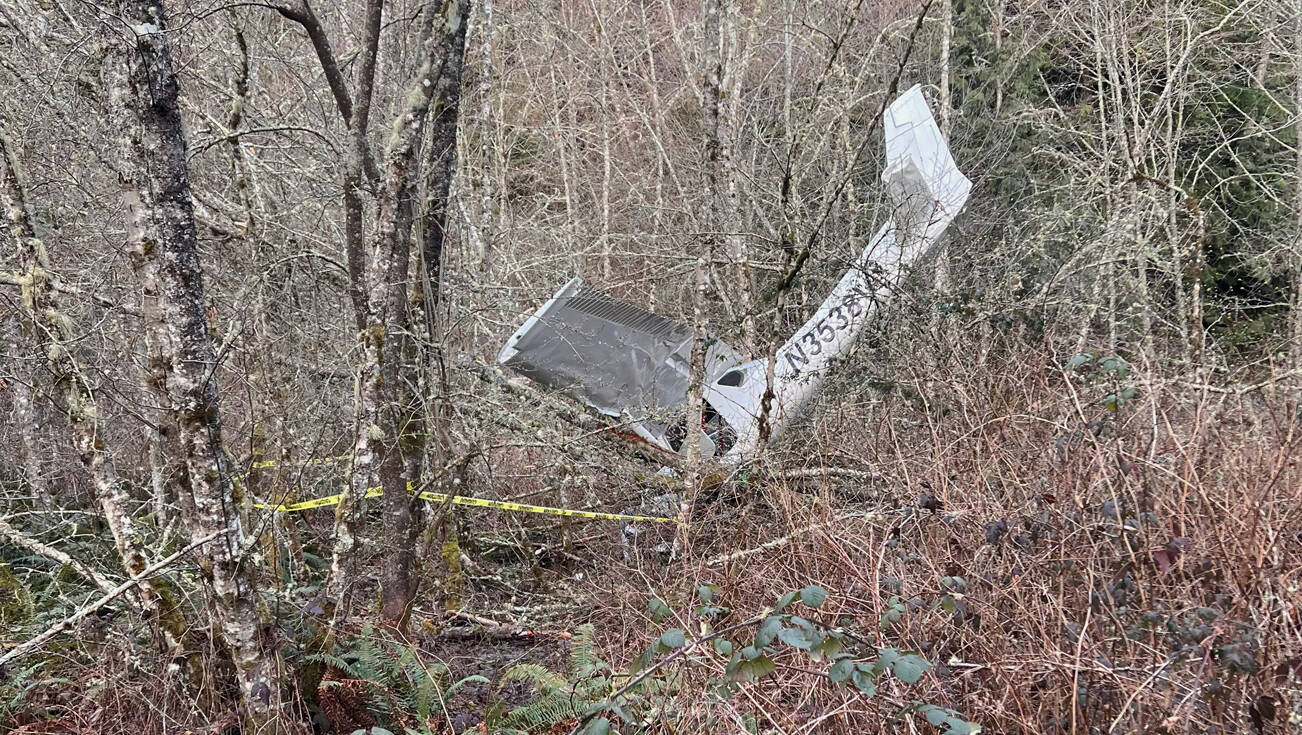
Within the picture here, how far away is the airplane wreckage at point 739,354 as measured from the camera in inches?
A: 270

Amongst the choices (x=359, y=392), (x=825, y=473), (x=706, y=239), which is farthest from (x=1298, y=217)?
(x=359, y=392)

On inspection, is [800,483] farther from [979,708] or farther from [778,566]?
[979,708]

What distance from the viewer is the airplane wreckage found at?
22.5 ft

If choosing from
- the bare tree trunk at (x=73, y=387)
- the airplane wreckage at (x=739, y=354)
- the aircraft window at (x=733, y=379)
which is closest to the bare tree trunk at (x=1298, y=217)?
the airplane wreckage at (x=739, y=354)

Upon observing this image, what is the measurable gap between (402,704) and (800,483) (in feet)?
10.7

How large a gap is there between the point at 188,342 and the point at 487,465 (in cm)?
337

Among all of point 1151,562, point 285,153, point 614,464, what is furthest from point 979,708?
point 285,153

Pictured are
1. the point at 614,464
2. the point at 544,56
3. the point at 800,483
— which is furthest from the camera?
the point at 544,56

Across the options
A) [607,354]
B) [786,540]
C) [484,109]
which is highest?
[484,109]

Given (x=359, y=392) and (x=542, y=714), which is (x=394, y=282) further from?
(x=542, y=714)

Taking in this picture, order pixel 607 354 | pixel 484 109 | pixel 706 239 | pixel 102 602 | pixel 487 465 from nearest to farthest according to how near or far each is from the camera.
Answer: pixel 102 602 < pixel 706 239 < pixel 487 465 < pixel 607 354 < pixel 484 109

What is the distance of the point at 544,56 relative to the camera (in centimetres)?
1388

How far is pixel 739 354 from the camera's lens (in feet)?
24.5

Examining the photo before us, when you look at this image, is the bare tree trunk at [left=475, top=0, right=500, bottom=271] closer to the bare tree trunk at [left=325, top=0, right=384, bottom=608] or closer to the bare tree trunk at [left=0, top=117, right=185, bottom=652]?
the bare tree trunk at [left=325, top=0, right=384, bottom=608]
